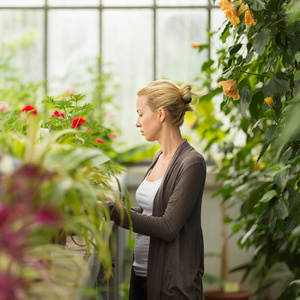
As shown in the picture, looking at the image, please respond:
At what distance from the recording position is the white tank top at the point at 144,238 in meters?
1.89

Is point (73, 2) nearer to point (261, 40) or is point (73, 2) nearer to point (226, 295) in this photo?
point (226, 295)

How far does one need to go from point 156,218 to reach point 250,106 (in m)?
0.49

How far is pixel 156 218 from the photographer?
1695 millimetres

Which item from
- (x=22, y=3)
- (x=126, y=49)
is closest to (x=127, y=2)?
(x=126, y=49)

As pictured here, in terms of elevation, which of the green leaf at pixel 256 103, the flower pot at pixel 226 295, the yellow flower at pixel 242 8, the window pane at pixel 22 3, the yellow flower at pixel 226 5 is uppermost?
the window pane at pixel 22 3

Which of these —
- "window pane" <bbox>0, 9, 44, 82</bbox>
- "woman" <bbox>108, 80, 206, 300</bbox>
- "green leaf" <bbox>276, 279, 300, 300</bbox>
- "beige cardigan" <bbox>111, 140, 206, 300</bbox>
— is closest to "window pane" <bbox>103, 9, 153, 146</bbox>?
"window pane" <bbox>0, 9, 44, 82</bbox>

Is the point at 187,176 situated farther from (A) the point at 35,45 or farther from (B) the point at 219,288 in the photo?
(A) the point at 35,45

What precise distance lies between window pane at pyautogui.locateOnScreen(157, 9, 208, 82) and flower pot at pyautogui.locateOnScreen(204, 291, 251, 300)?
205 cm

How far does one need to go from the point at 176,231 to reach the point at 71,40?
374 centimetres

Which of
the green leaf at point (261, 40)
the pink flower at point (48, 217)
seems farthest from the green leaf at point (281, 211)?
the pink flower at point (48, 217)

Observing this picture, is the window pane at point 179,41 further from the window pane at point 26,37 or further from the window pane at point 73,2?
the window pane at point 26,37

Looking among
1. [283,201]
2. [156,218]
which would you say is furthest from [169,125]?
[283,201]

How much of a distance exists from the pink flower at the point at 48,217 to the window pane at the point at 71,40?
14.5 ft

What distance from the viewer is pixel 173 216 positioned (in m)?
1.68
